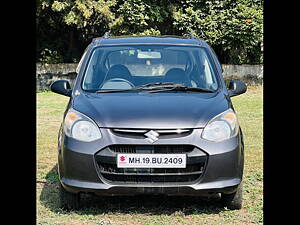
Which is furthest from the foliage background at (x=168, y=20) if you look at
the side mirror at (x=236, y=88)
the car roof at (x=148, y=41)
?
the side mirror at (x=236, y=88)

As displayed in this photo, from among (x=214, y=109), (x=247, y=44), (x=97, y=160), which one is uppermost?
(x=214, y=109)

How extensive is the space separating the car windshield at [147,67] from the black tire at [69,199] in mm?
1105

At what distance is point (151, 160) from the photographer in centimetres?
429

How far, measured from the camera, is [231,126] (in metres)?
4.57

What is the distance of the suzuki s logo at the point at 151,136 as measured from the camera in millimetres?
4301

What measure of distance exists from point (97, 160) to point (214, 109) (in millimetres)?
1185

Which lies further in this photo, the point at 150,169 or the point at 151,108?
the point at 151,108

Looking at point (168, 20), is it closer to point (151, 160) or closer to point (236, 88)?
point (236, 88)

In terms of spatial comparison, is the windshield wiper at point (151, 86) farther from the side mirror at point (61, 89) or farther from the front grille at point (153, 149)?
the front grille at point (153, 149)

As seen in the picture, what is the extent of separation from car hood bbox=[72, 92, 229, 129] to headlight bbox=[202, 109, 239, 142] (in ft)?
0.17

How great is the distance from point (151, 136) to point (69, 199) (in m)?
1.10

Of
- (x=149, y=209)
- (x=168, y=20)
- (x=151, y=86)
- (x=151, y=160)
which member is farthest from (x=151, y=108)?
(x=168, y=20)
